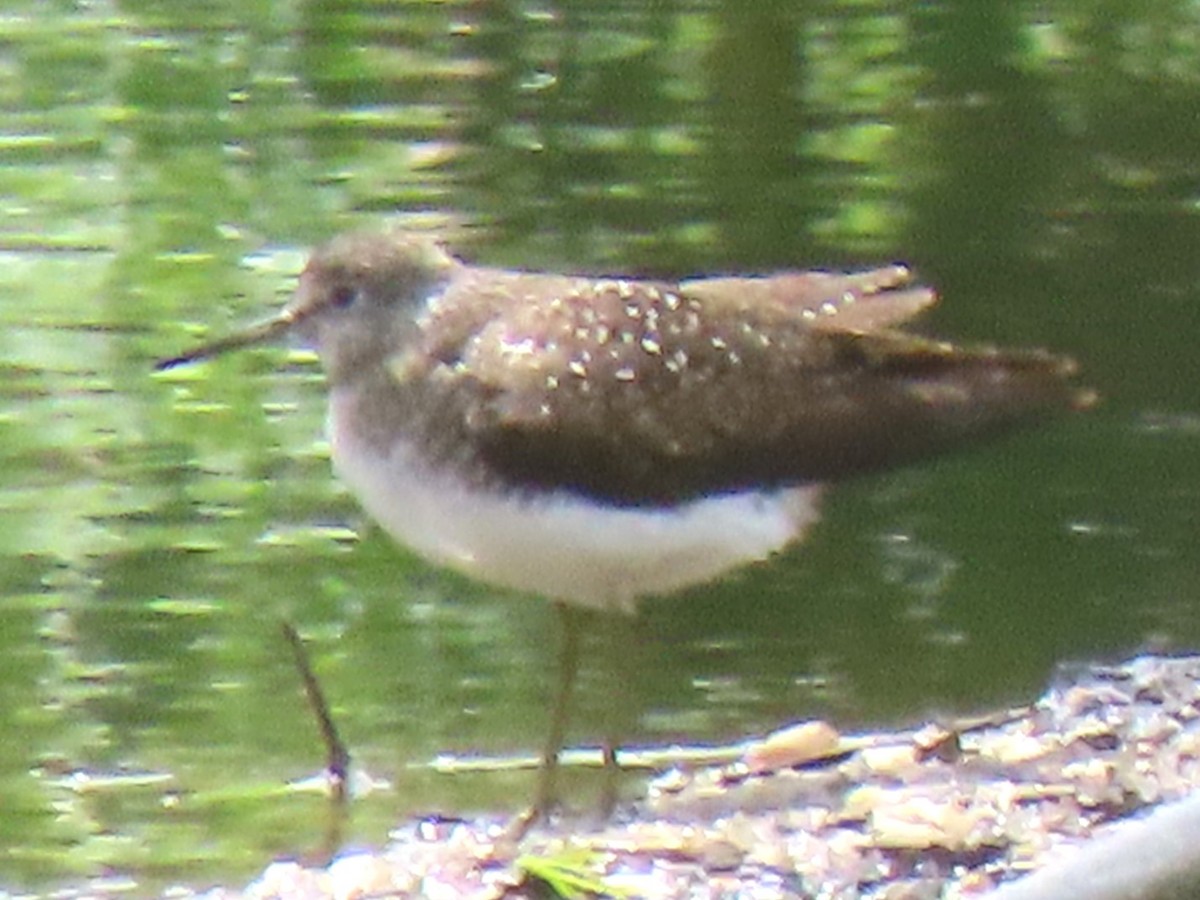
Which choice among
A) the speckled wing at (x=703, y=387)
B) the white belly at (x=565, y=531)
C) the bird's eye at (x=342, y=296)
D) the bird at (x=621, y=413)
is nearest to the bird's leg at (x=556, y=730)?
the bird at (x=621, y=413)

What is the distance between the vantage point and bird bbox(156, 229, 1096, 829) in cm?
491

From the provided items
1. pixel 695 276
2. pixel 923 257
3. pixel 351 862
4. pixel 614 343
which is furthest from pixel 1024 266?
pixel 351 862

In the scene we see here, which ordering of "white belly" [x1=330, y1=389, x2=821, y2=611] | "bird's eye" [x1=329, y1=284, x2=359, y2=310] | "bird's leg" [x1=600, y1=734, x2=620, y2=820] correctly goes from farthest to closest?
1. "bird's eye" [x1=329, y1=284, x2=359, y2=310]
2. "bird's leg" [x1=600, y1=734, x2=620, y2=820]
3. "white belly" [x1=330, y1=389, x2=821, y2=611]

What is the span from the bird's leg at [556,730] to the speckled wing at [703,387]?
417 mm

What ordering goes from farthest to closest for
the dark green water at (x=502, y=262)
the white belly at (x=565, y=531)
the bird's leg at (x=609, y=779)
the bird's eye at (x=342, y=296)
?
the dark green water at (x=502, y=262), the bird's eye at (x=342, y=296), the bird's leg at (x=609, y=779), the white belly at (x=565, y=531)

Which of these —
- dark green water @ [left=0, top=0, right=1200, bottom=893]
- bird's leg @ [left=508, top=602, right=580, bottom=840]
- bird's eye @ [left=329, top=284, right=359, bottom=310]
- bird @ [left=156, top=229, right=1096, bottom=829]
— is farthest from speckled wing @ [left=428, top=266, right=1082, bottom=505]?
dark green water @ [left=0, top=0, right=1200, bottom=893]

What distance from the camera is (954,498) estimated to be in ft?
21.7

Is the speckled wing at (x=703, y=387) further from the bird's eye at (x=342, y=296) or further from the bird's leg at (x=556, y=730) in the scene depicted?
the bird's leg at (x=556, y=730)

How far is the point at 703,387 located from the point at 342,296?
0.81m

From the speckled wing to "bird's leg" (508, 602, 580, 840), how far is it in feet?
1.37

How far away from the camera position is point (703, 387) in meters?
5.03

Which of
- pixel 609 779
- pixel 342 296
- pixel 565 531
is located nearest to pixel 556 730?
pixel 609 779

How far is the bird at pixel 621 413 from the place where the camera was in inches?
193

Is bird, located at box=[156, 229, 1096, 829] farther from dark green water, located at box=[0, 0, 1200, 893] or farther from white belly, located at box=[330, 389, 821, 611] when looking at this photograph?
dark green water, located at box=[0, 0, 1200, 893]
